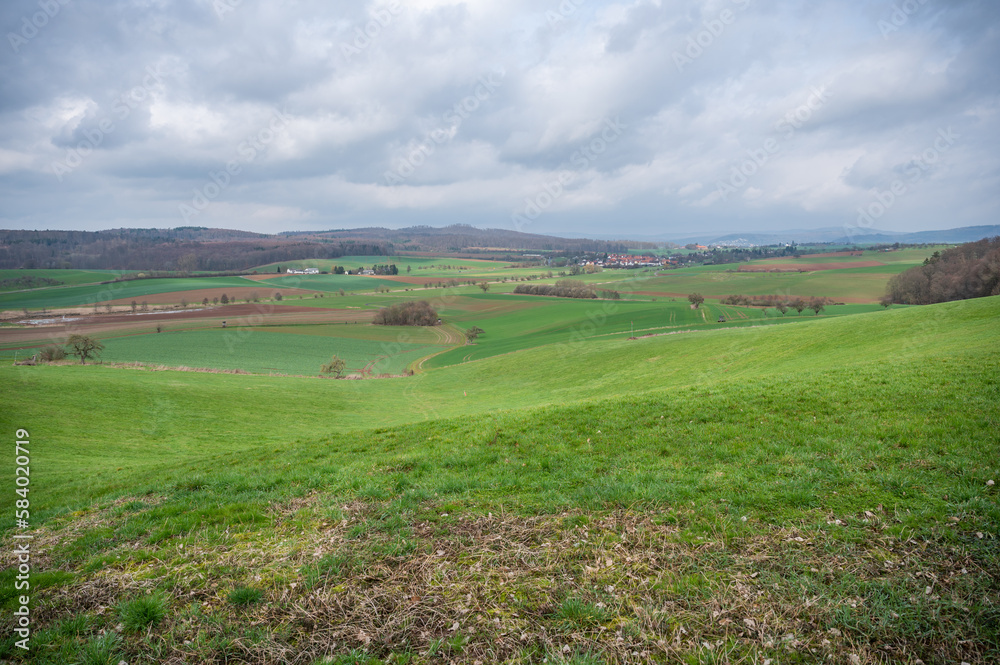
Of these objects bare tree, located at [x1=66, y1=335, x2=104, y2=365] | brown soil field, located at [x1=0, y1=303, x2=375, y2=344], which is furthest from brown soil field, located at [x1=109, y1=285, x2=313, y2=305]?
bare tree, located at [x1=66, y1=335, x2=104, y2=365]

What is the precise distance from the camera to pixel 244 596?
20.1ft

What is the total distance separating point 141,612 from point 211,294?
118239 millimetres

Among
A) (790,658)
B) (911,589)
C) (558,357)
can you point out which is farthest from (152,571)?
(558,357)

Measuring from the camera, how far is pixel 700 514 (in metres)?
7.66

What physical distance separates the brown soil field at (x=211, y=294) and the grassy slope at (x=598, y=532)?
98.7m

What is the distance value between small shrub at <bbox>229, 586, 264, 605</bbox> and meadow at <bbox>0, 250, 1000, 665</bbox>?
0.02m

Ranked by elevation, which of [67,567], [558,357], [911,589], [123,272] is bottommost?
[558,357]

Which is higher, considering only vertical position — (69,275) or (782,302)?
(69,275)

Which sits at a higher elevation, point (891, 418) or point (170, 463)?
point (891, 418)

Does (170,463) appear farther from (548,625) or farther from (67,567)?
(548,625)

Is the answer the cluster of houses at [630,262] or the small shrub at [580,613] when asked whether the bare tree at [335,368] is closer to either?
the small shrub at [580,613]

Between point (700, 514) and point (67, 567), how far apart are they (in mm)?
10068

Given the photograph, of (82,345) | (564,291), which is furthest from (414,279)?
(82,345)

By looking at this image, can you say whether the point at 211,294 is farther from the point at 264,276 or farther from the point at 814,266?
the point at 814,266
